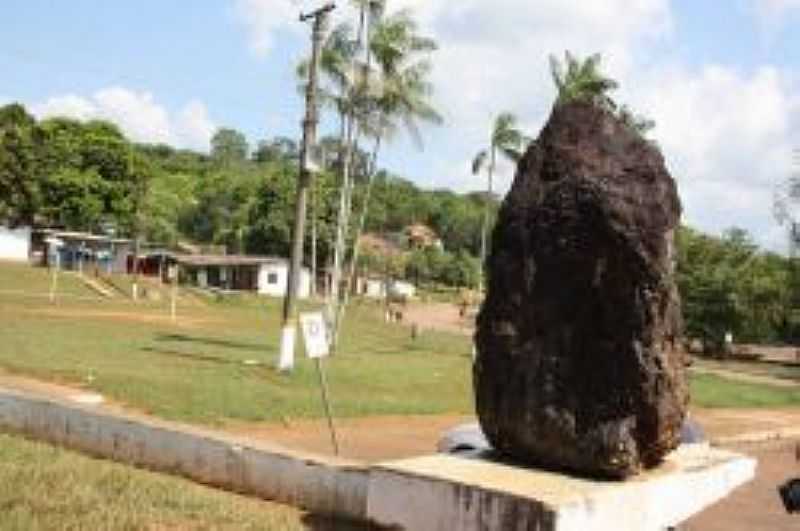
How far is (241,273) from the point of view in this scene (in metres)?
88.8

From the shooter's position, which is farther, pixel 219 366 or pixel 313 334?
pixel 219 366

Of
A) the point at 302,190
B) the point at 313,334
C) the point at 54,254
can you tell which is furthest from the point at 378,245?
the point at 313,334

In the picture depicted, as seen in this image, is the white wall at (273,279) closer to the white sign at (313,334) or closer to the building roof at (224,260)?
the building roof at (224,260)

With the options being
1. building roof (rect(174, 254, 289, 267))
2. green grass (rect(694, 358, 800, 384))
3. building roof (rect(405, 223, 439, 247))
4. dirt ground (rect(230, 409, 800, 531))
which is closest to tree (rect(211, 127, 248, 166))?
building roof (rect(405, 223, 439, 247))

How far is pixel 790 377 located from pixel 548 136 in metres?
51.9

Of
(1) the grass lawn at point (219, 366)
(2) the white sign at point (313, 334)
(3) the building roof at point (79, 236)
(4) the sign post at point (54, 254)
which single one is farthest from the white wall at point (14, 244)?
(2) the white sign at point (313, 334)

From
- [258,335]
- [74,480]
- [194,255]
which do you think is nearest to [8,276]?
[258,335]

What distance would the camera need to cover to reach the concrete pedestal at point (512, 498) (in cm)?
762

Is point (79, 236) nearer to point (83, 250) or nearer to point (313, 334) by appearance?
point (83, 250)

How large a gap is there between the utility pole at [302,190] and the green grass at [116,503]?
16728 millimetres

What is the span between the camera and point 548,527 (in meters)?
7.49

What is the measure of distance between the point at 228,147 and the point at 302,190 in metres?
127

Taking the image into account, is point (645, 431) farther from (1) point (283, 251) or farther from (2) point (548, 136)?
(1) point (283, 251)

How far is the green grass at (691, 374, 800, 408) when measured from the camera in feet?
120
